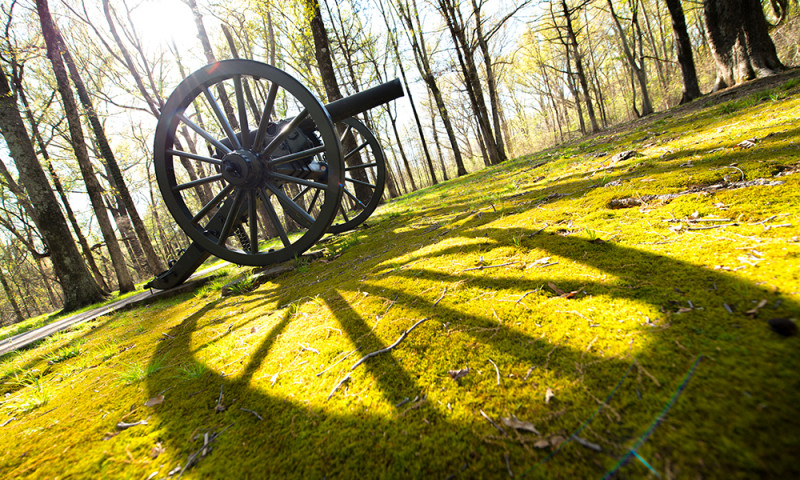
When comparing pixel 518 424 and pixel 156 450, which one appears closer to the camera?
pixel 518 424

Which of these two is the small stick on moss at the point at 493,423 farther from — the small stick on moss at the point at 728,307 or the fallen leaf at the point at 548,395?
the small stick on moss at the point at 728,307

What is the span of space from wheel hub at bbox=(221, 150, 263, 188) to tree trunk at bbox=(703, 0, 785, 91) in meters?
11.6

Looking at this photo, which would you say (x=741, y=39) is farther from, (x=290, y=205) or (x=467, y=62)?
(x=290, y=205)

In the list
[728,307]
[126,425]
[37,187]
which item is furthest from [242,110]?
[37,187]

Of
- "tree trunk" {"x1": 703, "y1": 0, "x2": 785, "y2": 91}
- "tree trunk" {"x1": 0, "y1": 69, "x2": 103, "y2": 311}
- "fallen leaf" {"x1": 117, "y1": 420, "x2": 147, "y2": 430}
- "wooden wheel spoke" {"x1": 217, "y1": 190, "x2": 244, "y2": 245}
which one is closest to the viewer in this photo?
"fallen leaf" {"x1": 117, "y1": 420, "x2": 147, "y2": 430}

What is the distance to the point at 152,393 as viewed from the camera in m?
1.55

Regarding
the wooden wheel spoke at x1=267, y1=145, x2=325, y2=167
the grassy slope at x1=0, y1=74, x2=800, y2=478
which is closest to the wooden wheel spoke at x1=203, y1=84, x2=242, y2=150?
the wooden wheel spoke at x1=267, y1=145, x2=325, y2=167

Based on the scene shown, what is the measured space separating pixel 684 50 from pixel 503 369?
13513 millimetres

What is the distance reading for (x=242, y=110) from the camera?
3.24 meters

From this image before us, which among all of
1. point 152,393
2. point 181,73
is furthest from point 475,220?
point 181,73

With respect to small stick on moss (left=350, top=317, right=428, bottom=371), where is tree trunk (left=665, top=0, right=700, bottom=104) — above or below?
above

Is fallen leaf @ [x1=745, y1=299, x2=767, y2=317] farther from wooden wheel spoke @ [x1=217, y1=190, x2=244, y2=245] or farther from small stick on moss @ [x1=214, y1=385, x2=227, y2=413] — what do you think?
wooden wheel spoke @ [x1=217, y1=190, x2=244, y2=245]

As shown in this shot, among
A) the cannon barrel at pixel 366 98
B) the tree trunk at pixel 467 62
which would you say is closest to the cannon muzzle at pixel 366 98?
the cannon barrel at pixel 366 98

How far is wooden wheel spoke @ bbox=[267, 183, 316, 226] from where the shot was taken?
10.8ft
